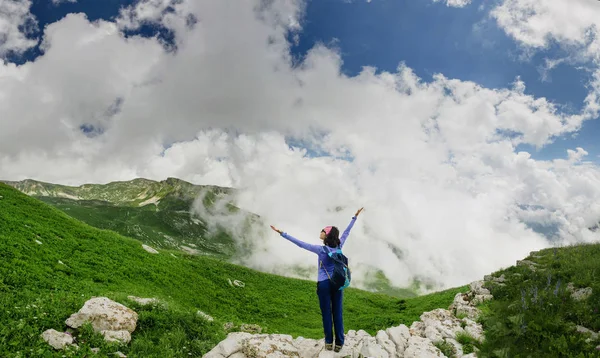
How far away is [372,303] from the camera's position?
45750 millimetres

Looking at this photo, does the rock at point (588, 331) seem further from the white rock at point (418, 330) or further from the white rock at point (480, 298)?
the white rock at point (480, 298)

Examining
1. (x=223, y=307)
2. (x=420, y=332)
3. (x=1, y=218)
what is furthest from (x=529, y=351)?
(x=1, y=218)

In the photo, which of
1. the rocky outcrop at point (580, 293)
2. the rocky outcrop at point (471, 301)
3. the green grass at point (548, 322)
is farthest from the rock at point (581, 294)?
the rocky outcrop at point (471, 301)

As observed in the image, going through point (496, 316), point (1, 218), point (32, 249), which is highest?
point (1, 218)

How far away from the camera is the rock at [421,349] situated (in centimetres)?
1096

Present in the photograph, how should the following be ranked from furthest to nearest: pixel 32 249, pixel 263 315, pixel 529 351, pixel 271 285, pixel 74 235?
pixel 271 285 < pixel 263 315 < pixel 74 235 < pixel 32 249 < pixel 529 351

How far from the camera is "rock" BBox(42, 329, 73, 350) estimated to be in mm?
10703

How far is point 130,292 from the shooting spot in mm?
21219

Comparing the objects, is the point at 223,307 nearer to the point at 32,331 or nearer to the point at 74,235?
the point at 74,235

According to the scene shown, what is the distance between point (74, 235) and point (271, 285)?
79.8ft

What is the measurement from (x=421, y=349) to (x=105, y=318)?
11840 millimetres

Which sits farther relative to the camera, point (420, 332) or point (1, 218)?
point (1, 218)

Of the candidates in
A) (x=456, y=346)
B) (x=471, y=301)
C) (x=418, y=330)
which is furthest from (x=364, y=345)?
(x=471, y=301)

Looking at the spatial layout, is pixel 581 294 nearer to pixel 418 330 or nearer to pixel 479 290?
pixel 418 330
